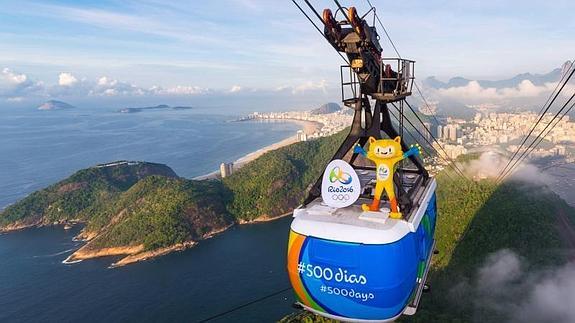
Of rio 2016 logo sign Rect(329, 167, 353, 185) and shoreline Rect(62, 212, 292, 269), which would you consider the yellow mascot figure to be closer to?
rio 2016 logo sign Rect(329, 167, 353, 185)

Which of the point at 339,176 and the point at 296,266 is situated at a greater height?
the point at 339,176

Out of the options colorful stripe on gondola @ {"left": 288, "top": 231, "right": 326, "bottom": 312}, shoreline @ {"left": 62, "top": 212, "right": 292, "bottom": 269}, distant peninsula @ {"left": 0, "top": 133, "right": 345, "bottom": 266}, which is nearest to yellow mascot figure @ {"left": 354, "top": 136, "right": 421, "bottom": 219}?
colorful stripe on gondola @ {"left": 288, "top": 231, "right": 326, "bottom": 312}

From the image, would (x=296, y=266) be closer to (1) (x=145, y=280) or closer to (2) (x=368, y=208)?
(2) (x=368, y=208)

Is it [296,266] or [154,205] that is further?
[154,205]

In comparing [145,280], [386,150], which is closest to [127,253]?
[145,280]

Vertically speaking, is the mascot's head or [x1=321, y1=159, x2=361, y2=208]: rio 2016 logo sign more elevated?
the mascot's head

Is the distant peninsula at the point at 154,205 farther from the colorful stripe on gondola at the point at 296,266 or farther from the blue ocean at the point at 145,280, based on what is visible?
the colorful stripe on gondola at the point at 296,266

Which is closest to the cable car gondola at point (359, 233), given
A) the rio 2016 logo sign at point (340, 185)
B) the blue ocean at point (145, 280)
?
the rio 2016 logo sign at point (340, 185)
